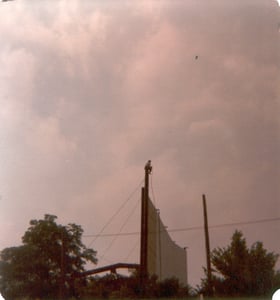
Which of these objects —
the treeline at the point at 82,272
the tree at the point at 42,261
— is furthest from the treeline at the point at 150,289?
the tree at the point at 42,261

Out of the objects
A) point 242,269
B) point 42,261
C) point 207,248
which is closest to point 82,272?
point 42,261

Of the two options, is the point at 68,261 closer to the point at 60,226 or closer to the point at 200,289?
the point at 60,226

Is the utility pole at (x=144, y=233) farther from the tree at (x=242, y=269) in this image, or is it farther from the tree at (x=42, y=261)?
the tree at (x=42, y=261)

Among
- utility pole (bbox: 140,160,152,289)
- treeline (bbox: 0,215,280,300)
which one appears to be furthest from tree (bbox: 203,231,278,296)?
utility pole (bbox: 140,160,152,289)

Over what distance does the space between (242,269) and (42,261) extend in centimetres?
2019

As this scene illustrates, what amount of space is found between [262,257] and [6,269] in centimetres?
2172

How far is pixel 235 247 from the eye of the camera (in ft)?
70.6

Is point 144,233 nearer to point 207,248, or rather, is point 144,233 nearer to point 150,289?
point 150,289

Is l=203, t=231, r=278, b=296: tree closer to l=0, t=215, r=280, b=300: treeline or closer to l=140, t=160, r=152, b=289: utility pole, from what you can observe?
l=0, t=215, r=280, b=300: treeline

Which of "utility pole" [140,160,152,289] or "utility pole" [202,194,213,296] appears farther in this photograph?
"utility pole" [202,194,213,296]

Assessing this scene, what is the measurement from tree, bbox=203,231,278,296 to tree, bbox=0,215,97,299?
14.2 m

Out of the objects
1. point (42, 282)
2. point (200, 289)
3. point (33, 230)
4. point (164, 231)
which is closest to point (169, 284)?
point (200, 289)

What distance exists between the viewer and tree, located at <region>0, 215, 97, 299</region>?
113ft

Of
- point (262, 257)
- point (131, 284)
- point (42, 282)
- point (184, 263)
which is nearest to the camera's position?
point (131, 284)
